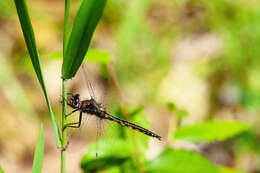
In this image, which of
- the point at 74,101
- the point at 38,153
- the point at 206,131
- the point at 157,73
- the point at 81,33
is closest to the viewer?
the point at 81,33

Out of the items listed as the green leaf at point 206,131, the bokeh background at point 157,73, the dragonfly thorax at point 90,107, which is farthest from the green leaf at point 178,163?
the bokeh background at point 157,73

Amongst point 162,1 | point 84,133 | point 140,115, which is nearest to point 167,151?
point 140,115

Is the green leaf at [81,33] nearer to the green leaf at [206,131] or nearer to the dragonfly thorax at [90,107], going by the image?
the dragonfly thorax at [90,107]

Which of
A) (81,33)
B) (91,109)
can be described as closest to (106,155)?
(91,109)

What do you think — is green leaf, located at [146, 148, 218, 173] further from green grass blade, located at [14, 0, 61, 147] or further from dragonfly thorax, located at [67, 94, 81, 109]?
green grass blade, located at [14, 0, 61, 147]

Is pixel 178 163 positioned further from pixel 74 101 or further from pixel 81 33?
pixel 81 33

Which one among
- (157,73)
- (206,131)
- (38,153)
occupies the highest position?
(157,73)
